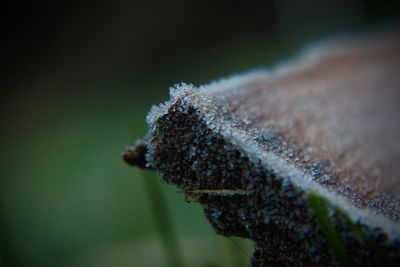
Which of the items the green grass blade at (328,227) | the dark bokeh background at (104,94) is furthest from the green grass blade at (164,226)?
the green grass blade at (328,227)

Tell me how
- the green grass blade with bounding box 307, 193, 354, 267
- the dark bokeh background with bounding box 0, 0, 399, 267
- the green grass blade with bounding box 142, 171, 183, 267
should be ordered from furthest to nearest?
the dark bokeh background with bounding box 0, 0, 399, 267, the green grass blade with bounding box 142, 171, 183, 267, the green grass blade with bounding box 307, 193, 354, 267

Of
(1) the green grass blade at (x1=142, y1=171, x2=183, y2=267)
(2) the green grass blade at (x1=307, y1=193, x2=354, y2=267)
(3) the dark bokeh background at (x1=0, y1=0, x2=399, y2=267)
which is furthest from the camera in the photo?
(3) the dark bokeh background at (x1=0, y1=0, x2=399, y2=267)

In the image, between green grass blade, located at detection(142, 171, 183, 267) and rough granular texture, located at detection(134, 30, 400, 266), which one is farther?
green grass blade, located at detection(142, 171, 183, 267)

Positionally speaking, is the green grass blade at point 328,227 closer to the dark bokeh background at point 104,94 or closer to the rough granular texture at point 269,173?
the rough granular texture at point 269,173

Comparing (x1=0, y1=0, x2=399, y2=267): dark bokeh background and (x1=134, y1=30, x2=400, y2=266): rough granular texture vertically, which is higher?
(x1=0, y1=0, x2=399, y2=267): dark bokeh background

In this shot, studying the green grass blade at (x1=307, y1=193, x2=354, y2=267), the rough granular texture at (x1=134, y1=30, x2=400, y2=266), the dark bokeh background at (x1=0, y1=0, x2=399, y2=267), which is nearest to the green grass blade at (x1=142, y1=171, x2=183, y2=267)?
the dark bokeh background at (x1=0, y1=0, x2=399, y2=267)

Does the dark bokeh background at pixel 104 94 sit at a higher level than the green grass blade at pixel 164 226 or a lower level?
higher


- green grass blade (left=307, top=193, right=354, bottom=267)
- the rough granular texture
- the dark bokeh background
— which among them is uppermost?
the dark bokeh background

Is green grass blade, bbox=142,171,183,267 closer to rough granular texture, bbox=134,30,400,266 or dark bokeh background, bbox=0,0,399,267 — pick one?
dark bokeh background, bbox=0,0,399,267

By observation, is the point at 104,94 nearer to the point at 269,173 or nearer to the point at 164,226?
the point at 164,226
